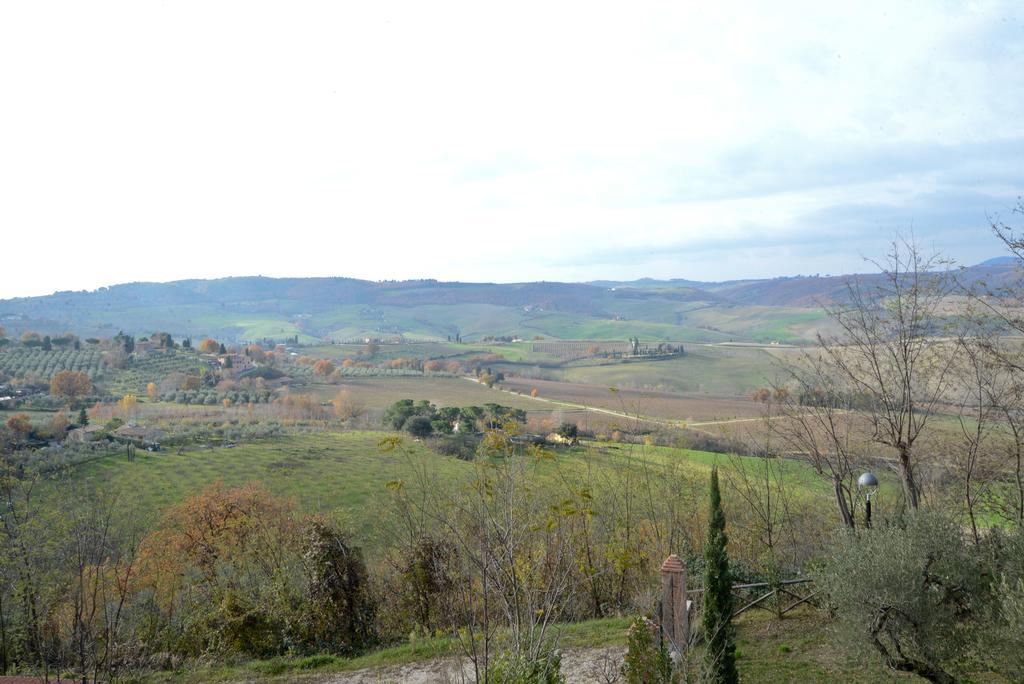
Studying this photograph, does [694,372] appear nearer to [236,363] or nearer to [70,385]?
[236,363]

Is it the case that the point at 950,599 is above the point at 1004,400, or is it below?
below

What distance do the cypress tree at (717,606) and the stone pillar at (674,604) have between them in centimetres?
30

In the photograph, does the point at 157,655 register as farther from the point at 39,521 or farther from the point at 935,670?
the point at 935,670

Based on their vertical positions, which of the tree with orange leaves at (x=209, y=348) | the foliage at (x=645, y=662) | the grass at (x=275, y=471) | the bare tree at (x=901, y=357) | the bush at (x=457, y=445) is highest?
the bare tree at (x=901, y=357)

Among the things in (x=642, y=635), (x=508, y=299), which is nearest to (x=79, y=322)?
(x=508, y=299)

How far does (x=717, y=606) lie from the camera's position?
834 cm

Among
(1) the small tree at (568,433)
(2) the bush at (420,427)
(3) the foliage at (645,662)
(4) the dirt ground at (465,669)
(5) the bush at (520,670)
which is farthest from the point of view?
(2) the bush at (420,427)

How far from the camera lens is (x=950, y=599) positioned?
6.86m

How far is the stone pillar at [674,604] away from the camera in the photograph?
8455 mm

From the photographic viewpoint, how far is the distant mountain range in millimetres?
96125

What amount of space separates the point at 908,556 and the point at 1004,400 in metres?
5.82

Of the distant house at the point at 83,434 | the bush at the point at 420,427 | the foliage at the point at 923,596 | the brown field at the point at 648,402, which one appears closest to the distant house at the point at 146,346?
the distant house at the point at 83,434

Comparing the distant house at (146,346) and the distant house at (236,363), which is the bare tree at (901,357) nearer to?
the distant house at (236,363)

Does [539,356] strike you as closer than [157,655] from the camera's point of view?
No
